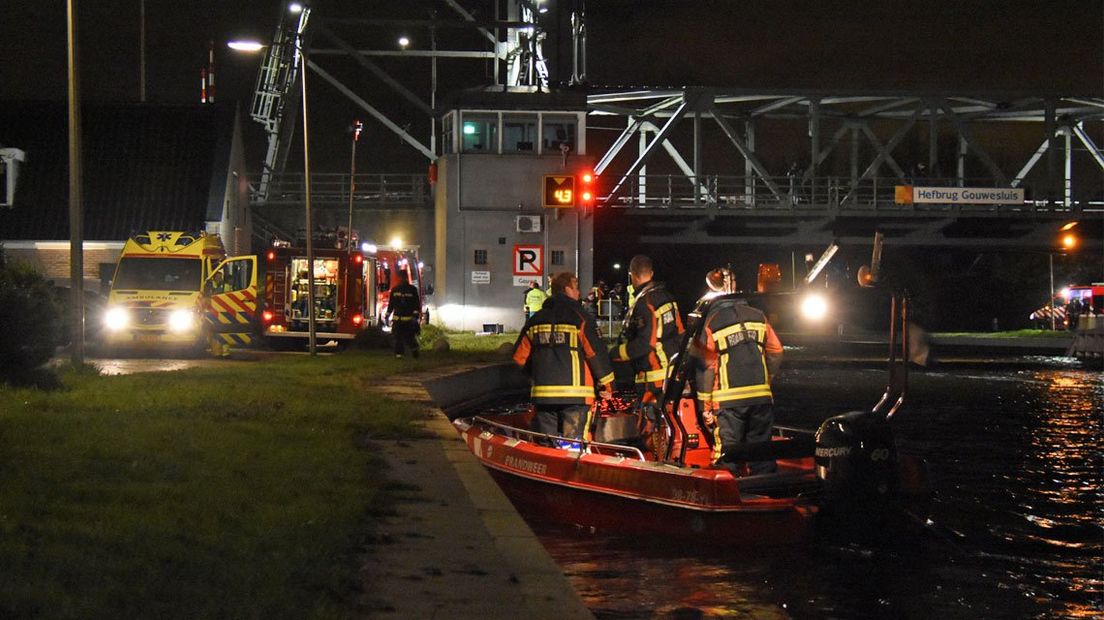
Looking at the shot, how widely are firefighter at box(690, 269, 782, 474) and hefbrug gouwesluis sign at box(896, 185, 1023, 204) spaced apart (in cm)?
4332

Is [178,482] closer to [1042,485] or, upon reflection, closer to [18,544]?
[18,544]

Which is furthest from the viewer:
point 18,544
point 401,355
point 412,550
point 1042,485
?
point 401,355

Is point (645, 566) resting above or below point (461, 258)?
below

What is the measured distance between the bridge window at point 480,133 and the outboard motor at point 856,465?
37.0 meters

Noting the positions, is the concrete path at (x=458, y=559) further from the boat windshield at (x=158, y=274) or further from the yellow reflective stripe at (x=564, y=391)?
the boat windshield at (x=158, y=274)

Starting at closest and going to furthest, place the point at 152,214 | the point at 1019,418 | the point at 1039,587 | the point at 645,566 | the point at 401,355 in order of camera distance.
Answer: the point at 1039,587 → the point at 645,566 → the point at 1019,418 → the point at 401,355 → the point at 152,214

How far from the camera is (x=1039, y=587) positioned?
966cm

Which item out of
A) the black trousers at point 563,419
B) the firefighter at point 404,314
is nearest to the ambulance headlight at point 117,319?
the firefighter at point 404,314

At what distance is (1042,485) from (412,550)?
27.5 feet

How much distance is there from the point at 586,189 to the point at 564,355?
52.6 feet

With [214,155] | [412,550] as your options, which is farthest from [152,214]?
[412,550]

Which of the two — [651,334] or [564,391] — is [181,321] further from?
[651,334]

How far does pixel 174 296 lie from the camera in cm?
2930

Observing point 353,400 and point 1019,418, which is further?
point 1019,418
